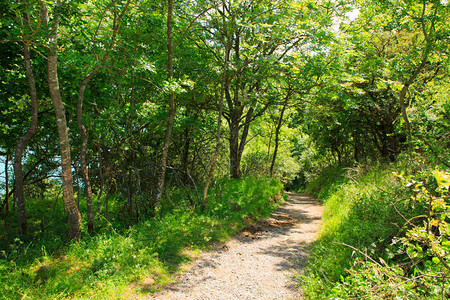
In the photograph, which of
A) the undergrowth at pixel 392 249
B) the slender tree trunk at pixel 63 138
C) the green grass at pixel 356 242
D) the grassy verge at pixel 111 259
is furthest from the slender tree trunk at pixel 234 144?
the slender tree trunk at pixel 63 138

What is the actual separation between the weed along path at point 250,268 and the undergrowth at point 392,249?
0.46 metres

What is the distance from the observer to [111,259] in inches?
177

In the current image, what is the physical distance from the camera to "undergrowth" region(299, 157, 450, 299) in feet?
7.86

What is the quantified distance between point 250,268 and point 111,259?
256 cm

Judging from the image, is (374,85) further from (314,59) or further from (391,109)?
(314,59)

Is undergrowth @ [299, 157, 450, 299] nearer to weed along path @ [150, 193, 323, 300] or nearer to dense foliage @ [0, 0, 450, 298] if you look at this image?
dense foliage @ [0, 0, 450, 298]

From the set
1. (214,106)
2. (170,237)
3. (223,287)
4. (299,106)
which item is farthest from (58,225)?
(299,106)

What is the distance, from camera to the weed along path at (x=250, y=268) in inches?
164

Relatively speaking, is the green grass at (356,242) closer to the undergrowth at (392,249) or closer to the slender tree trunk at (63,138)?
the undergrowth at (392,249)

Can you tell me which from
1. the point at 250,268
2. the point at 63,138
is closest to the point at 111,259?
the point at 63,138

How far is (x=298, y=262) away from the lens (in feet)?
17.5

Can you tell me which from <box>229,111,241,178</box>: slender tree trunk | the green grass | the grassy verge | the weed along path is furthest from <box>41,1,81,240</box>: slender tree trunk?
<box>229,111,241,178</box>: slender tree trunk

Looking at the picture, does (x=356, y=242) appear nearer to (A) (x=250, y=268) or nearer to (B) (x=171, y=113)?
Result: (A) (x=250, y=268)

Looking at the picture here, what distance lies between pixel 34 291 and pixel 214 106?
363 inches
